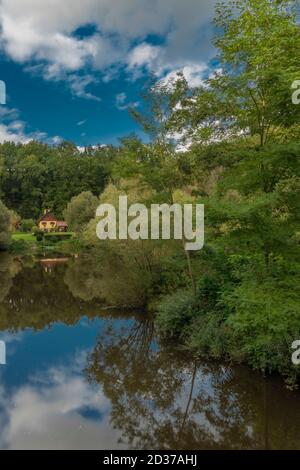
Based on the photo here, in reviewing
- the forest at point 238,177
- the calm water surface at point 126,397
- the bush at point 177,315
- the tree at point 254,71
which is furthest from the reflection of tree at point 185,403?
the tree at point 254,71

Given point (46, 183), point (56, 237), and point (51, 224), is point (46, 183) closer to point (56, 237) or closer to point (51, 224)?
point (51, 224)

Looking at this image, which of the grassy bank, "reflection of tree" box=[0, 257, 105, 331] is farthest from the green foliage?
"reflection of tree" box=[0, 257, 105, 331]

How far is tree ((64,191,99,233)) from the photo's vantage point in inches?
2050

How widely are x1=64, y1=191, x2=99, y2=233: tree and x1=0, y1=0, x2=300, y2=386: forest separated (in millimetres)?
37325

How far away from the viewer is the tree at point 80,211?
5206 centimetres

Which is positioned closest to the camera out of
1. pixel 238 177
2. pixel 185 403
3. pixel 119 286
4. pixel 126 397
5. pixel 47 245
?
pixel 238 177

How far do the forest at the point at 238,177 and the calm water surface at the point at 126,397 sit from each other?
82 centimetres

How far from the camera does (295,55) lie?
754 centimetres

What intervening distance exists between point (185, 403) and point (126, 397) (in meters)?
1.38

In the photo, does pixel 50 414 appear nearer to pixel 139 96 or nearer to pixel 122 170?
pixel 122 170

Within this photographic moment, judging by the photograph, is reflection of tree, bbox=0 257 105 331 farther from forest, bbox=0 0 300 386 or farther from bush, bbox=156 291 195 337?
bush, bbox=156 291 195 337

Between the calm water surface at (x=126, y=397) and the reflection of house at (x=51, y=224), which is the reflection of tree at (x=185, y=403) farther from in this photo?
the reflection of house at (x=51, y=224)

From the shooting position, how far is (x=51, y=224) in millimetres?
69562

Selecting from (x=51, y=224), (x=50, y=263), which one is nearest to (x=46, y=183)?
(x=51, y=224)
